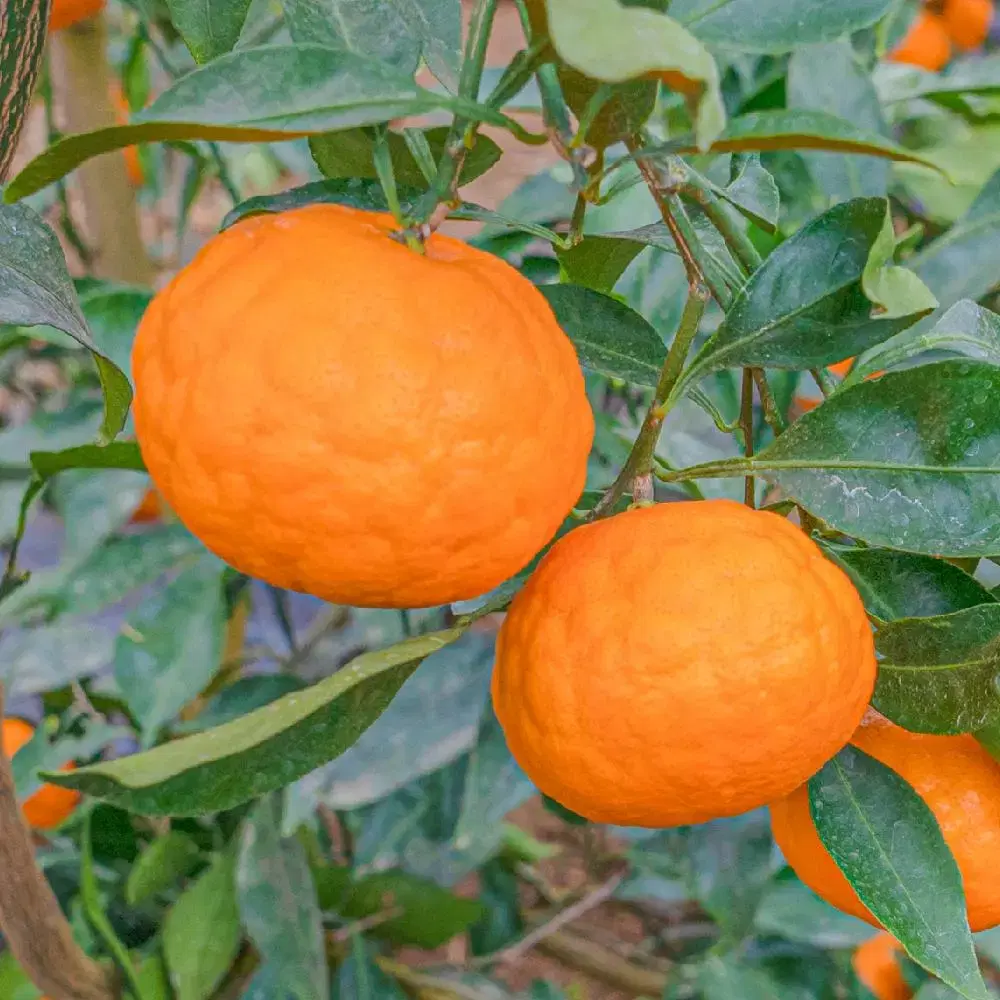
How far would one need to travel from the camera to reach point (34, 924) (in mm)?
566

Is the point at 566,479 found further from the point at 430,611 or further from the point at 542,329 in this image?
the point at 430,611

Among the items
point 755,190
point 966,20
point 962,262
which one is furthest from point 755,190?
point 966,20

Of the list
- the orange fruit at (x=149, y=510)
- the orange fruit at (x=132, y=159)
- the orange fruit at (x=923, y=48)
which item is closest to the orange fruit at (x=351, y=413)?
the orange fruit at (x=149, y=510)

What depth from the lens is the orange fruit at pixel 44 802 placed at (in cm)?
93

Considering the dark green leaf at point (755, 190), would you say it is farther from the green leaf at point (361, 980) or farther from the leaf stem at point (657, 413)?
the green leaf at point (361, 980)

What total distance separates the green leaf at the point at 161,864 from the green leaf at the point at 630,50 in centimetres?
72

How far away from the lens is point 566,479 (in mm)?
331

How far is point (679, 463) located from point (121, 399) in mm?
396

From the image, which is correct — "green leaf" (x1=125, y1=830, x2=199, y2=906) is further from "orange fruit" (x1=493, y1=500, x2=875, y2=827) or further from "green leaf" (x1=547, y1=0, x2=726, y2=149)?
"green leaf" (x1=547, y1=0, x2=726, y2=149)

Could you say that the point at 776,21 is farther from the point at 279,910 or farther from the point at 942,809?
the point at 279,910

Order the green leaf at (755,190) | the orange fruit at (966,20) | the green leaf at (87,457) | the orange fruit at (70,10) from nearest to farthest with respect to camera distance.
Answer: the green leaf at (755,190), the green leaf at (87,457), the orange fruit at (70,10), the orange fruit at (966,20)

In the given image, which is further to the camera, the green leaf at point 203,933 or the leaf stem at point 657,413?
the green leaf at point 203,933

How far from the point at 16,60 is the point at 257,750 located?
262mm

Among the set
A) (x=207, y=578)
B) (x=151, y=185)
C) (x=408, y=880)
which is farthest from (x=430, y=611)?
(x=151, y=185)
